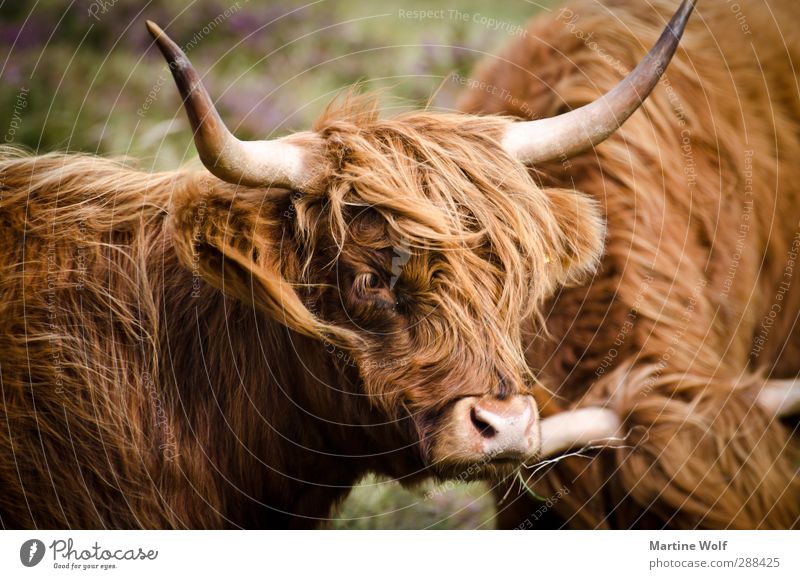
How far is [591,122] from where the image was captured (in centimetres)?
232

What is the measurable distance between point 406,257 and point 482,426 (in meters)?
0.46

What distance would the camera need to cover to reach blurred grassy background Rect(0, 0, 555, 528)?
369 cm

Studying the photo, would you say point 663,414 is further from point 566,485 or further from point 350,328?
point 350,328

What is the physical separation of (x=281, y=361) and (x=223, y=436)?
288 mm

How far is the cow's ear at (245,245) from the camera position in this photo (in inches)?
84.1

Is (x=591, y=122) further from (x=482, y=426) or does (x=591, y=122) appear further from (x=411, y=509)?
(x=411, y=509)

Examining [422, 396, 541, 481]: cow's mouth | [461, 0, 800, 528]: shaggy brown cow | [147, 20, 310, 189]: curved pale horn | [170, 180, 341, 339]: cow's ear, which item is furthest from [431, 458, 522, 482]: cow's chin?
[147, 20, 310, 189]: curved pale horn

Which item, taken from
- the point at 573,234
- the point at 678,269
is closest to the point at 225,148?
the point at 573,234

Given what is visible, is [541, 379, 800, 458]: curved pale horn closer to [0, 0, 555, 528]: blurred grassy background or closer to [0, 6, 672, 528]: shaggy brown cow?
[0, 6, 672, 528]: shaggy brown cow

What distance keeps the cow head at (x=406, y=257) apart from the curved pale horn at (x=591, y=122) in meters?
0.02

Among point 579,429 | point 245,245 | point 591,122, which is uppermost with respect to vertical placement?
point 591,122

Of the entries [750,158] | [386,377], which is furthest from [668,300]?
[386,377]

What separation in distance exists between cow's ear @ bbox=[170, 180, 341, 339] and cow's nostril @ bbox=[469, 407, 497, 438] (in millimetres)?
419

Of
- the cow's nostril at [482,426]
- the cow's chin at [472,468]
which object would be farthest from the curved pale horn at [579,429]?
the cow's nostril at [482,426]
